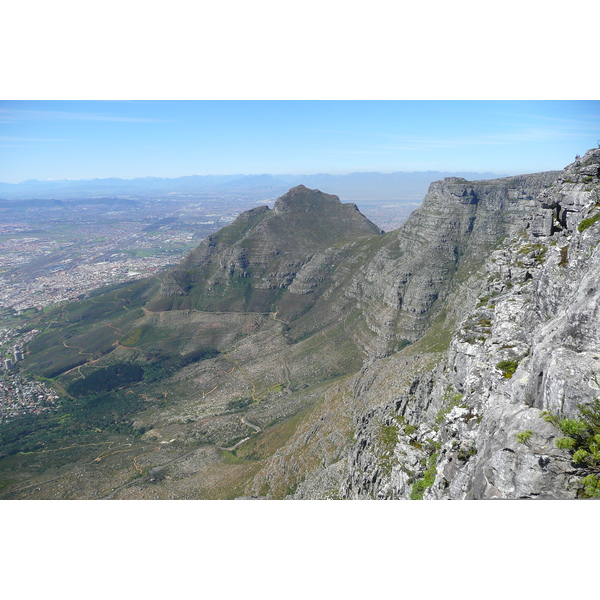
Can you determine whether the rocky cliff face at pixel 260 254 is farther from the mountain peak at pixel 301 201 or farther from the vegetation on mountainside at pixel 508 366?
the vegetation on mountainside at pixel 508 366

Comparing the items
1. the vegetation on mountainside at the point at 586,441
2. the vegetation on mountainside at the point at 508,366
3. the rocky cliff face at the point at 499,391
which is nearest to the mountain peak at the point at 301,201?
the rocky cliff face at the point at 499,391

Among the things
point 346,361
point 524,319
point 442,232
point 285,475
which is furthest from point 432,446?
point 442,232

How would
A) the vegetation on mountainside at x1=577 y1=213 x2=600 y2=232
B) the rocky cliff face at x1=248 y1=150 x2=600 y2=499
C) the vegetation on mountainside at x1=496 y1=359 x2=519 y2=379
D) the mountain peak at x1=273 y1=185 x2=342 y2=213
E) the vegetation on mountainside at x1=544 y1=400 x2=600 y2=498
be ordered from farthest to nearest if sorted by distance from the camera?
the mountain peak at x1=273 y1=185 x2=342 y2=213, the vegetation on mountainside at x1=577 y1=213 x2=600 y2=232, the vegetation on mountainside at x1=496 y1=359 x2=519 y2=379, the rocky cliff face at x1=248 y1=150 x2=600 y2=499, the vegetation on mountainside at x1=544 y1=400 x2=600 y2=498

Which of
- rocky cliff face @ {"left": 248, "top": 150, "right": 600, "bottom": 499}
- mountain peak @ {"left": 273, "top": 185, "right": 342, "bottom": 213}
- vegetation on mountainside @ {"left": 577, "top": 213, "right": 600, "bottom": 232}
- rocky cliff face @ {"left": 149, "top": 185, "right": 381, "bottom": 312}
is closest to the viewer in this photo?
rocky cliff face @ {"left": 248, "top": 150, "right": 600, "bottom": 499}

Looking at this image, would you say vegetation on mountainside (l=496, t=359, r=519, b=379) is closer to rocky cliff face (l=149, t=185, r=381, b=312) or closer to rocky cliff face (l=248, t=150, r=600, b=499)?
rocky cliff face (l=248, t=150, r=600, b=499)

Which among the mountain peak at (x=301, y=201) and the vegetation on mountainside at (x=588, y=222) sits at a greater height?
the mountain peak at (x=301, y=201)

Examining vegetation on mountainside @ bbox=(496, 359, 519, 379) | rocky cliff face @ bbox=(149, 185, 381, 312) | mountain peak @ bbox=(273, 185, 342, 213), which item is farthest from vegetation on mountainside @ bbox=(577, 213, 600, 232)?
mountain peak @ bbox=(273, 185, 342, 213)

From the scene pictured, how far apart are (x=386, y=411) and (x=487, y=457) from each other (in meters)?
24.0

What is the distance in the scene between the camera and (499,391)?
16.6 meters

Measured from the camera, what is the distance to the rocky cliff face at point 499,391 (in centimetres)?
1198

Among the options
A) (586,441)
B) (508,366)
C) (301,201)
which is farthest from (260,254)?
(586,441)

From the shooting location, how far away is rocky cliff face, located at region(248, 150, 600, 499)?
11977mm

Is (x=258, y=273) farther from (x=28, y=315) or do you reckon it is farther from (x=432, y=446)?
(x=432, y=446)

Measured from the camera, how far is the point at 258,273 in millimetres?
140625
